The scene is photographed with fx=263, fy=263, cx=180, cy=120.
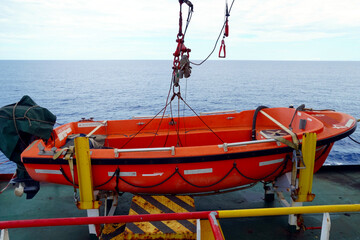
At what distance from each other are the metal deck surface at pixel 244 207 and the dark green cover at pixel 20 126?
1.33 metres

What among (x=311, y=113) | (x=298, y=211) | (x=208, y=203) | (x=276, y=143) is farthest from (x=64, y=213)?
(x=311, y=113)

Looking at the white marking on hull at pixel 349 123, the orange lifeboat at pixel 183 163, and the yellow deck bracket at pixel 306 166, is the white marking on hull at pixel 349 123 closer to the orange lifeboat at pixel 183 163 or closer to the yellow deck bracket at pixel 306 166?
the orange lifeboat at pixel 183 163

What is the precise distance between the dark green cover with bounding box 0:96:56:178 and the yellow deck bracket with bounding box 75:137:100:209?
714mm

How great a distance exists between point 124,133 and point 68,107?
21.9 meters

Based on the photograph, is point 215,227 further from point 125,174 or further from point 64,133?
point 64,133

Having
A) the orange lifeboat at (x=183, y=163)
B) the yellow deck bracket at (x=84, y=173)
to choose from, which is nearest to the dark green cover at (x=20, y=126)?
the orange lifeboat at (x=183, y=163)

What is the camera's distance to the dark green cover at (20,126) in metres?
3.64

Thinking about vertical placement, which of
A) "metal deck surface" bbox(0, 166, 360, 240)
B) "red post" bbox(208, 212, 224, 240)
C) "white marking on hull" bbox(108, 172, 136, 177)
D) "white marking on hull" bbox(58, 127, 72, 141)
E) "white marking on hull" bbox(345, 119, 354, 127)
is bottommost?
"metal deck surface" bbox(0, 166, 360, 240)

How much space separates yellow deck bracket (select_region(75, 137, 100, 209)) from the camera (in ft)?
11.8

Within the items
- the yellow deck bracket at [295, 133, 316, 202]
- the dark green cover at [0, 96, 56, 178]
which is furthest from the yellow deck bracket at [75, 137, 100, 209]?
the yellow deck bracket at [295, 133, 316, 202]

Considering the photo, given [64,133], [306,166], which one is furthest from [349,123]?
[64,133]

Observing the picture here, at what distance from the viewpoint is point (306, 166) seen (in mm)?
3773

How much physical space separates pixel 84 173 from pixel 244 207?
2.92 m

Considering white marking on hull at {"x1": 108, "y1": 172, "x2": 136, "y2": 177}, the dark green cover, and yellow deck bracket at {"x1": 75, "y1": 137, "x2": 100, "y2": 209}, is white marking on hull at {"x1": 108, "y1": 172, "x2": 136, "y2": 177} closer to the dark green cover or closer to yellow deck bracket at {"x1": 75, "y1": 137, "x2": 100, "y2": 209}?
yellow deck bracket at {"x1": 75, "y1": 137, "x2": 100, "y2": 209}
